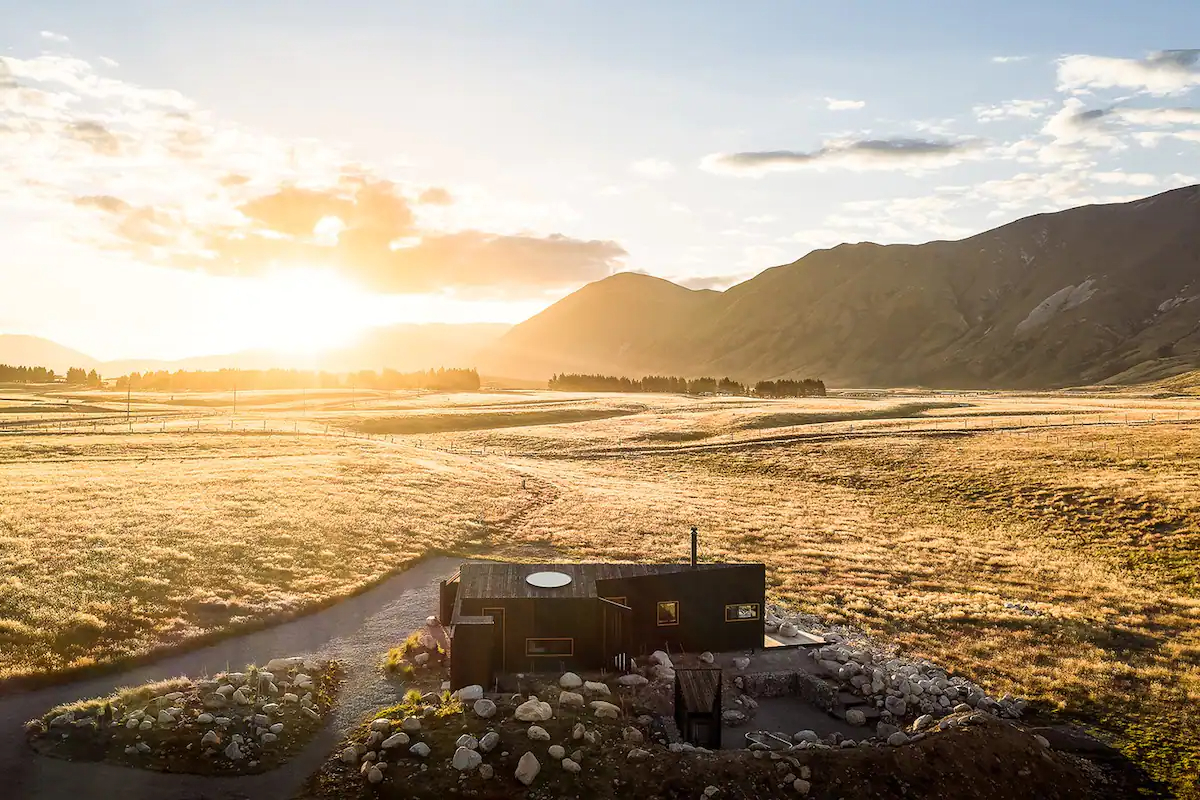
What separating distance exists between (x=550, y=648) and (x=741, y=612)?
902 centimetres

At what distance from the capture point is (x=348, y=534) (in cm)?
4862

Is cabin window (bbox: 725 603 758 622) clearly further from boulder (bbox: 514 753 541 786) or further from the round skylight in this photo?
boulder (bbox: 514 753 541 786)

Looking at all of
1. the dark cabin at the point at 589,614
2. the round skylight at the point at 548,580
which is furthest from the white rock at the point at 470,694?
the round skylight at the point at 548,580

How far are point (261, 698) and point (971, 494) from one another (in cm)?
6476

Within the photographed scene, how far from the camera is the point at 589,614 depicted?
95.9 feet

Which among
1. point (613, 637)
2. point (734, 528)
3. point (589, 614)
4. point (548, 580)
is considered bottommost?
point (734, 528)

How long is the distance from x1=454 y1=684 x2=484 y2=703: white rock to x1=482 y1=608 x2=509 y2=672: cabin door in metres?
3.15

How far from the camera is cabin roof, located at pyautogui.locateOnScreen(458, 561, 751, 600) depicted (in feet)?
96.4

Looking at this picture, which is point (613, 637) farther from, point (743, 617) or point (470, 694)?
point (470, 694)

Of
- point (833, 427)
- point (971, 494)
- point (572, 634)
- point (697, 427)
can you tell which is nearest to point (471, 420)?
point (697, 427)

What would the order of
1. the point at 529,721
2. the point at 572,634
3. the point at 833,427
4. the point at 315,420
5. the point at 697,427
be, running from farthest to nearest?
1. the point at 315,420
2. the point at 697,427
3. the point at 833,427
4. the point at 572,634
5. the point at 529,721

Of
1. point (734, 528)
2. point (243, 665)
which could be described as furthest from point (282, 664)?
point (734, 528)

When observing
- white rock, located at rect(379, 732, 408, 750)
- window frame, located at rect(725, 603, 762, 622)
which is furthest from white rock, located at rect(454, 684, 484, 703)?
window frame, located at rect(725, 603, 762, 622)

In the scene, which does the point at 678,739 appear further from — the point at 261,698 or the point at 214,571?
the point at 214,571
